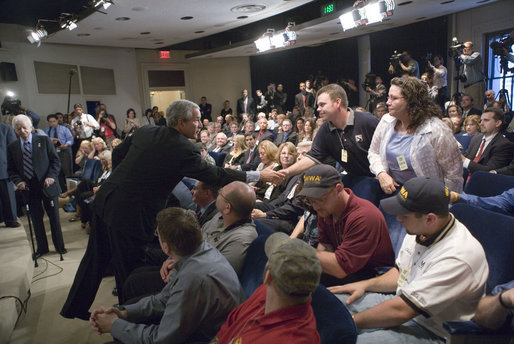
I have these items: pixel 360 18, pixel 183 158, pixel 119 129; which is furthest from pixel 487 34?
pixel 119 129

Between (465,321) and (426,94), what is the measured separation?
51.8 inches

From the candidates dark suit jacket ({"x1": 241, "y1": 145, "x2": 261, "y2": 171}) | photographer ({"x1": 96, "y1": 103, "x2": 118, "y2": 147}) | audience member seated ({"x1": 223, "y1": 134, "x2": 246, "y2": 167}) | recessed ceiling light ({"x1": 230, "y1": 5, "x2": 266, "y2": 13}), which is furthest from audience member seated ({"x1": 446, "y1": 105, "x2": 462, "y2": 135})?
photographer ({"x1": 96, "y1": 103, "x2": 118, "y2": 147})

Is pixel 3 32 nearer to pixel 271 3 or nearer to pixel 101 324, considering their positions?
pixel 271 3

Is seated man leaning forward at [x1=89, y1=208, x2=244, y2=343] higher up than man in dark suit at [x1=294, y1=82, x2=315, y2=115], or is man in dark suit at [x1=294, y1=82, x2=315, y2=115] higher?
man in dark suit at [x1=294, y1=82, x2=315, y2=115]

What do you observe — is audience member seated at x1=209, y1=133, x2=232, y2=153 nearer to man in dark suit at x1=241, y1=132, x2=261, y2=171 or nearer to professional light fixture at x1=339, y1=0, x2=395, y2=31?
man in dark suit at x1=241, y1=132, x2=261, y2=171

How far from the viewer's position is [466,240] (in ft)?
4.30

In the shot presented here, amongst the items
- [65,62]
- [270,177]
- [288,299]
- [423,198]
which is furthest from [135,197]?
[65,62]

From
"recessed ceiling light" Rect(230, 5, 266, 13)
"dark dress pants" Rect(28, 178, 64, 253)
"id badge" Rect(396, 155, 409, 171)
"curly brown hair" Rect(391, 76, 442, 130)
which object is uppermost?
"recessed ceiling light" Rect(230, 5, 266, 13)

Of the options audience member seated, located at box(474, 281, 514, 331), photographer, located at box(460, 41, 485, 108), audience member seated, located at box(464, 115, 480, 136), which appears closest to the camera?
audience member seated, located at box(474, 281, 514, 331)

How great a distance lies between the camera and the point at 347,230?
67.4 inches

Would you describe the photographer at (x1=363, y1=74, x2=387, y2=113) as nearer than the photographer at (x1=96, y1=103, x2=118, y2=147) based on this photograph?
Yes

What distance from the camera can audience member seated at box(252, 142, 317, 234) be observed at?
2756 mm

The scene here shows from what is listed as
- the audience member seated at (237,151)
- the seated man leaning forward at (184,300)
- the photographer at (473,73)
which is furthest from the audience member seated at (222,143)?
the seated man leaning forward at (184,300)

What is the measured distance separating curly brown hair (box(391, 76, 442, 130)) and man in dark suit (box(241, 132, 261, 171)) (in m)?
3.19
